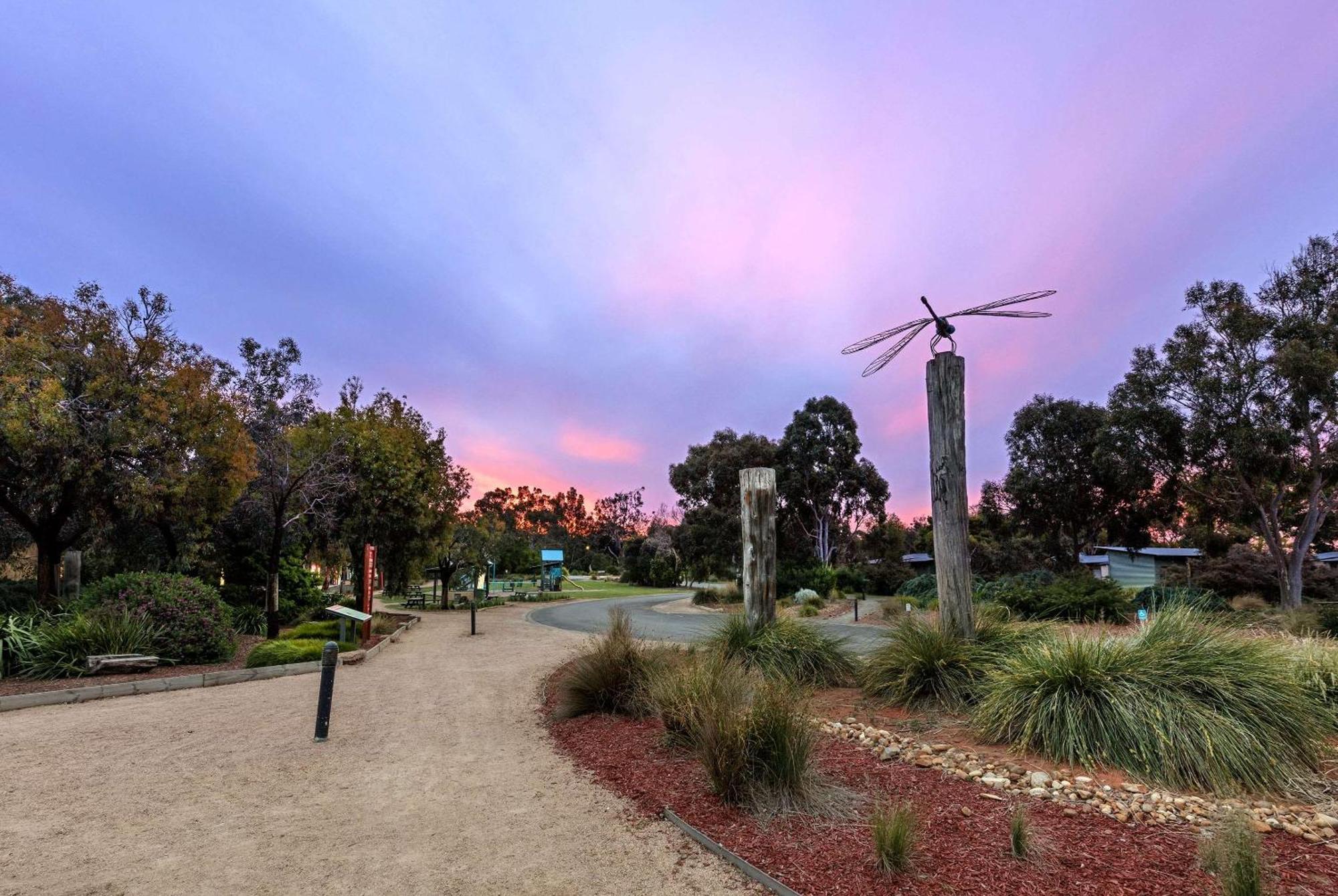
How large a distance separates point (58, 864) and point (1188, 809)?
22.0ft

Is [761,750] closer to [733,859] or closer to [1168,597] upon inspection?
[733,859]

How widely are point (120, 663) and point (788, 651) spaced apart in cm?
945

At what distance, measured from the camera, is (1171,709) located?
15.3ft

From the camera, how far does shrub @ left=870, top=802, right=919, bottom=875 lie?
10.9 ft

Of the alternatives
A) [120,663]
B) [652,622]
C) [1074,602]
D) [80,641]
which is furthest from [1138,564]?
[80,641]

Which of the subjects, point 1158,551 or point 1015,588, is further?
point 1158,551

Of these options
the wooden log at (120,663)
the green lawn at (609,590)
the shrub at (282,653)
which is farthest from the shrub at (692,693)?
the green lawn at (609,590)

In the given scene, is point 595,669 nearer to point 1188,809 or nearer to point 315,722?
point 315,722

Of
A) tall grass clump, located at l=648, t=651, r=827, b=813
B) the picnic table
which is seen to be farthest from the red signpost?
tall grass clump, located at l=648, t=651, r=827, b=813

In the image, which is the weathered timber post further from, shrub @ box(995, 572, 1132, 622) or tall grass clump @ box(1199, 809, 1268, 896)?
shrub @ box(995, 572, 1132, 622)

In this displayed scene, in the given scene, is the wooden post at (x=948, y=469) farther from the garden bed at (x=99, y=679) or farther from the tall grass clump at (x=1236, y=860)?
the garden bed at (x=99, y=679)

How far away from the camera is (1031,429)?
32562 mm

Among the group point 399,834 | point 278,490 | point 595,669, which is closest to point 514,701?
point 595,669

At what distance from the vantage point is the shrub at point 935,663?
645 cm
